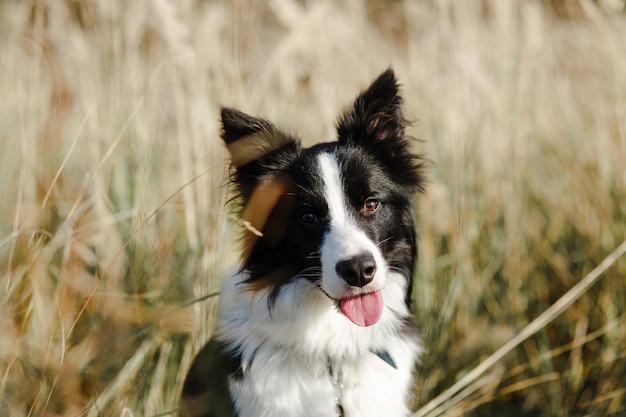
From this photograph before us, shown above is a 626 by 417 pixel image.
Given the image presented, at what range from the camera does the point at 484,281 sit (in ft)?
13.0

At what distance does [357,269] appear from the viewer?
2.29 m

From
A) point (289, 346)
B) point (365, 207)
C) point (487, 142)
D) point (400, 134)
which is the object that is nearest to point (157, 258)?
point (289, 346)

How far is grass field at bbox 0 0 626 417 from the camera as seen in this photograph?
A: 2945mm

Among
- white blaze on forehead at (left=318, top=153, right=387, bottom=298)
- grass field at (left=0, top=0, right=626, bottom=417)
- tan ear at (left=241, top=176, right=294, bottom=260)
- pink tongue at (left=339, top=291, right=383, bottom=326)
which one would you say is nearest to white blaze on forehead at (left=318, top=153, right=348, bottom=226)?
white blaze on forehead at (left=318, top=153, right=387, bottom=298)

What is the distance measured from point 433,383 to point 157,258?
163cm

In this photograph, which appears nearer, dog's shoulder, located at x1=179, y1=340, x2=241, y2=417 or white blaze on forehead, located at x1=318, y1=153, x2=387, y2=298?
white blaze on forehead, located at x1=318, y1=153, x2=387, y2=298

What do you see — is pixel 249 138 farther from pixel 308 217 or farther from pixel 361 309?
pixel 361 309

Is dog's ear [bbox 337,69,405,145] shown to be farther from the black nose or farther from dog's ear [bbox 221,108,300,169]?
the black nose

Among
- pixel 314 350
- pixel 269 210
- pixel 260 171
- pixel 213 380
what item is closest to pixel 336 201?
pixel 269 210

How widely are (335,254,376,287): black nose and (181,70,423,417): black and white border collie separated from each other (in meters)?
0.12

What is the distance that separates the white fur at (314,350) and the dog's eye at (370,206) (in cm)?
11

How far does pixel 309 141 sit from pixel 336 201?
2193mm

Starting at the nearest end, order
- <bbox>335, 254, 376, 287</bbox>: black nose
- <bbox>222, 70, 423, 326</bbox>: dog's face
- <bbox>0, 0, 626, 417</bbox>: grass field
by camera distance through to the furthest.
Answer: <bbox>335, 254, 376, 287</bbox>: black nose
<bbox>222, 70, 423, 326</bbox>: dog's face
<bbox>0, 0, 626, 417</bbox>: grass field

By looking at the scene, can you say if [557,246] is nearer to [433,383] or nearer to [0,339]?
[433,383]
